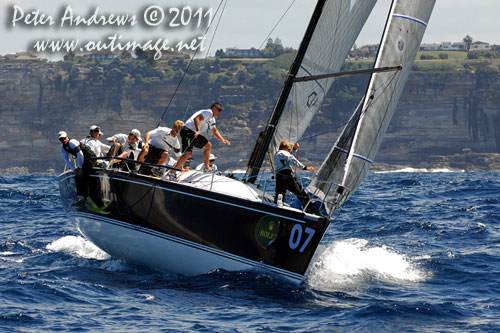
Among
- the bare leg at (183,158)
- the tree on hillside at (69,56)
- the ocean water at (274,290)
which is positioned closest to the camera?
the ocean water at (274,290)

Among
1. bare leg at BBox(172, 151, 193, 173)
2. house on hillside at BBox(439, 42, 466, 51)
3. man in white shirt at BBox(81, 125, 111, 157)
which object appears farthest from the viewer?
house on hillside at BBox(439, 42, 466, 51)

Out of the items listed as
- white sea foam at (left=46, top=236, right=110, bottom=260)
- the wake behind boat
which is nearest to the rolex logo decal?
the wake behind boat

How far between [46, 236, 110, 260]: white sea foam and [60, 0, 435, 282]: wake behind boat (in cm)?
56

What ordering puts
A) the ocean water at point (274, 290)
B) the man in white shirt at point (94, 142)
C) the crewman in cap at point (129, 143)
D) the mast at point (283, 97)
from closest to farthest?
the ocean water at point (274, 290) → the mast at point (283, 97) → the man in white shirt at point (94, 142) → the crewman in cap at point (129, 143)

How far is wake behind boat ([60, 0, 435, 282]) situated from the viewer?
9.41 metres

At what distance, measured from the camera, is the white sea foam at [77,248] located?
1152cm

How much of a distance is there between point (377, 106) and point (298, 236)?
7.63ft

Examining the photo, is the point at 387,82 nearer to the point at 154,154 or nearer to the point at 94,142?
the point at 154,154

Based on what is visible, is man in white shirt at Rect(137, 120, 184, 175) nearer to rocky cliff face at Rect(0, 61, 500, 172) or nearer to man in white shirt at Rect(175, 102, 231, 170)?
man in white shirt at Rect(175, 102, 231, 170)

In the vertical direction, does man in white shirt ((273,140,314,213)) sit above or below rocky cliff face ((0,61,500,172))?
below

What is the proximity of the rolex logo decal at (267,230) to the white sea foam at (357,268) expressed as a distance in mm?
841

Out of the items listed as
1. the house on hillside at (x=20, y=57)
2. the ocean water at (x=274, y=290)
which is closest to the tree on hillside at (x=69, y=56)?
the house on hillside at (x=20, y=57)

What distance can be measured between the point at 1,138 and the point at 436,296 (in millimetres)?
103917

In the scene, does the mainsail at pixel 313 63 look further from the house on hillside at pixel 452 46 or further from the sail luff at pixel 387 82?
the house on hillside at pixel 452 46
